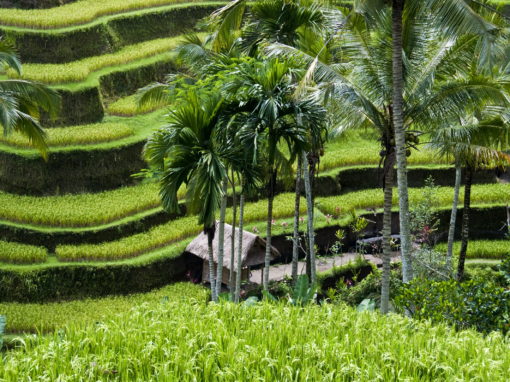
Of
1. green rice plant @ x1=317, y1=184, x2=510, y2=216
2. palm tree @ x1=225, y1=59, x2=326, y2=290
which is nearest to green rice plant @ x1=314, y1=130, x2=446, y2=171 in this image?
green rice plant @ x1=317, y1=184, x2=510, y2=216

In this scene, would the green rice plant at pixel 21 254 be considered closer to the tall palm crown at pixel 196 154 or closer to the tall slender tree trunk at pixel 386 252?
the tall palm crown at pixel 196 154

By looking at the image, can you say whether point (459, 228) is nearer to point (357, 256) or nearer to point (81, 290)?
point (357, 256)

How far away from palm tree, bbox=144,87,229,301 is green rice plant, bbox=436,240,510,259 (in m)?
10.1

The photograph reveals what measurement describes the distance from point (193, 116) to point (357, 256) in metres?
8.62

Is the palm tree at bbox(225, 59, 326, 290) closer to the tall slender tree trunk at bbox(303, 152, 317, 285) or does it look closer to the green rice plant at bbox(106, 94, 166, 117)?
the tall slender tree trunk at bbox(303, 152, 317, 285)

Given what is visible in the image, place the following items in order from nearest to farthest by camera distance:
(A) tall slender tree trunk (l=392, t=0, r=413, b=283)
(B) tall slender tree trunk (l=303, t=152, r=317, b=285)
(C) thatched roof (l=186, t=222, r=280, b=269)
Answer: (A) tall slender tree trunk (l=392, t=0, r=413, b=283), (B) tall slender tree trunk (l=303, t=152, r=317, b=285), (C) thatched roof (l=186, t=222, r=280, b=269)

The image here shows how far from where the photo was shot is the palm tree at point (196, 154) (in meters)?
11.8

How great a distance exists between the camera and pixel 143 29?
25891mm

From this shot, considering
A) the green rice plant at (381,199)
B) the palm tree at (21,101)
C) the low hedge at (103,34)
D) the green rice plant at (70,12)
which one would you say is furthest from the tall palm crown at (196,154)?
the green rice plant at (70,12)

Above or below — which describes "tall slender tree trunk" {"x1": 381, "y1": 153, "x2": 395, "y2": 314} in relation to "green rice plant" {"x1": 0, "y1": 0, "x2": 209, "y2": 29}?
below

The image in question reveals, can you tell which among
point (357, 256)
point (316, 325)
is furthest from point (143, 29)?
point (316, 325)

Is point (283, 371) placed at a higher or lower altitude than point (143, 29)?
lower

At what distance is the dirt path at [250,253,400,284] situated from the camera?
1767 centimetres

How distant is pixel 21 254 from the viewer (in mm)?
16547
